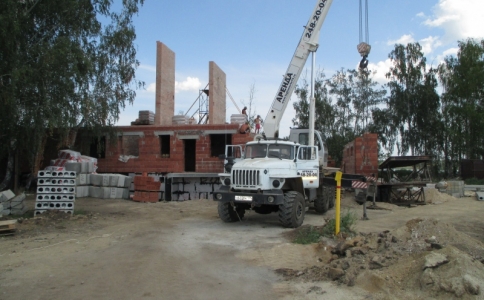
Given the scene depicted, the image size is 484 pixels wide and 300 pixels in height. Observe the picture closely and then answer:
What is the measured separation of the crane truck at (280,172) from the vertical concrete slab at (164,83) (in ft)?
32.9

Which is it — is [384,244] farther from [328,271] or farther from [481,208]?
[481,208]

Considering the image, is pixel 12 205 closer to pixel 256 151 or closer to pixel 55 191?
pixel 55 191

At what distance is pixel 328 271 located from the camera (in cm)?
596

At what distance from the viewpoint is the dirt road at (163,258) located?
5461 millimetres

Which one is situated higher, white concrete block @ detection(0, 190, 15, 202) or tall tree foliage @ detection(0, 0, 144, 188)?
tall tree foliage @ detection(0, 0, 144, 188)

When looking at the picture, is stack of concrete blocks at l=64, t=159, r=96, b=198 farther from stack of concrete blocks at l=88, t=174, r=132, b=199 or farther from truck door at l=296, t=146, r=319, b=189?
truck door at l=296, t=146, r=319, b=189

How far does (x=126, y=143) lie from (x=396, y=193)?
14277 mm

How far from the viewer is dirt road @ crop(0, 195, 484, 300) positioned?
5.46 m

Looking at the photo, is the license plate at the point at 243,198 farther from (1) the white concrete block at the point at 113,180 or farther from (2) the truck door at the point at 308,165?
(1) the white concrete block at the point at 113,180

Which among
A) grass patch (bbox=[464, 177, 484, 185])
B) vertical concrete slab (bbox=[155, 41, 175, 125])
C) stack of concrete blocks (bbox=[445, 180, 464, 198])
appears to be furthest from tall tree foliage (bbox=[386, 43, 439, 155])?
vertical concrete slab (bbox=[155, 41, 175, 125])

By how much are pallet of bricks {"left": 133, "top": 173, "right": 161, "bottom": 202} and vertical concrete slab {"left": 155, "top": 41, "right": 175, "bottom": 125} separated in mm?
4814

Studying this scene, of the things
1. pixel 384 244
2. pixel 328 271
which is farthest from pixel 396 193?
pixel 328 271

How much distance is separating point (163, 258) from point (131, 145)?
1548 cm

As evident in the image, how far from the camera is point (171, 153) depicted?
65.3ft
